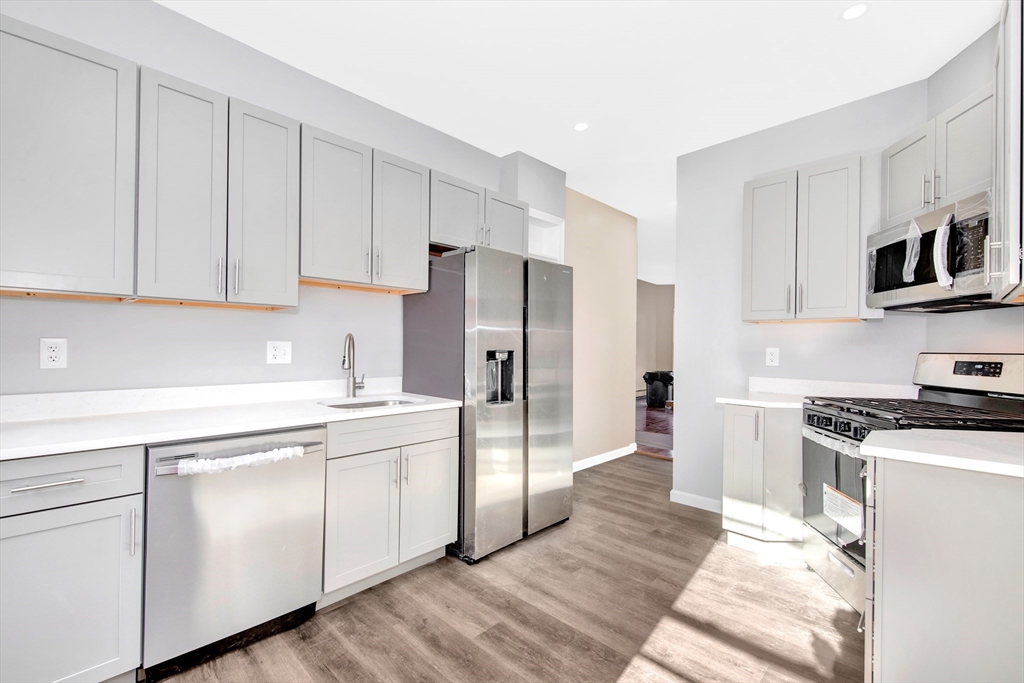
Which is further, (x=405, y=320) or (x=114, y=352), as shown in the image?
(x=405, y=320)

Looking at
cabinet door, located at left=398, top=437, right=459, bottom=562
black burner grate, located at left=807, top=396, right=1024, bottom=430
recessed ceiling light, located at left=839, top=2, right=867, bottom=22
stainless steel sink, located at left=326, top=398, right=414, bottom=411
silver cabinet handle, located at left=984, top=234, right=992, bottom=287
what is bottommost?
cabinet door, located at left=398, top=437, right=459, bottom=562

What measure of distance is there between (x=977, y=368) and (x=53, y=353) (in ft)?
13.9

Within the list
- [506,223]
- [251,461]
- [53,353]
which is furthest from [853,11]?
[53,353]

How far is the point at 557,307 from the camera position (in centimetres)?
316

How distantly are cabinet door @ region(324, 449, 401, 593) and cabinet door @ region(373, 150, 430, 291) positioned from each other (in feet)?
3.47

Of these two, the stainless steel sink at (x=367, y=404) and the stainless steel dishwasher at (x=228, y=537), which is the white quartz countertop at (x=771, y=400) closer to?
the stainless steel sink at (x=367, y=404)

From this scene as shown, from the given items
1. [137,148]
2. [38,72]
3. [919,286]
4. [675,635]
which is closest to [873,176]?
[919,286]

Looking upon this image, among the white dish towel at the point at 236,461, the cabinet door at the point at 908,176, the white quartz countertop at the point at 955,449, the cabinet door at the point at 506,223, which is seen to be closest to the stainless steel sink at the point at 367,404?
the white dish towel at the point at 236,461

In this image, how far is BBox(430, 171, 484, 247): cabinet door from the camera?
2920mm

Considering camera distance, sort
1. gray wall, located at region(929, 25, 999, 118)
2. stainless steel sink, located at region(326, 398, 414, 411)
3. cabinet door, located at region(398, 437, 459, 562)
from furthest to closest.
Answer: stainless steel sink, located at region(326, 398, 414, 411), cabinet door, located at region(398, 437, 459, 562), gray wall, located at region(929, 25, 999, 118)

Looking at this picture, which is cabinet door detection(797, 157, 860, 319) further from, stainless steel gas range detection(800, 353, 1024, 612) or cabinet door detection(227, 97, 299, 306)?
cabinet door detection(227, 97, 299, 306)

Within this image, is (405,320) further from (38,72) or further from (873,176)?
(873,176)

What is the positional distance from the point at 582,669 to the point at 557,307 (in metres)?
2.08

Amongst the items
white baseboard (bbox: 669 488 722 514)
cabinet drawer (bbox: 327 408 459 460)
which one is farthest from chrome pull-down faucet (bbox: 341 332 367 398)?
white baseboard (bbox: 669 488 722 514)
